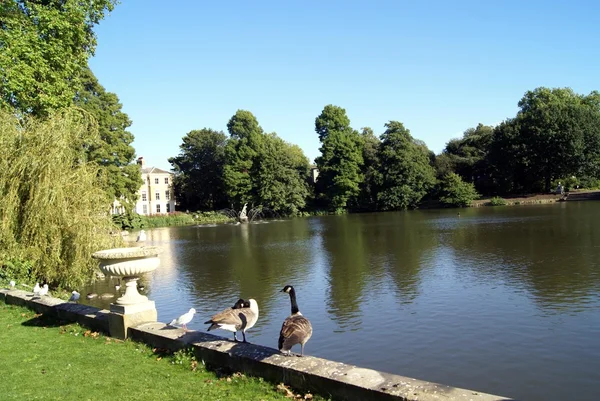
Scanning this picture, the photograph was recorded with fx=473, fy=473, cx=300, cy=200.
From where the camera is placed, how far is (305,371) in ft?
18.1

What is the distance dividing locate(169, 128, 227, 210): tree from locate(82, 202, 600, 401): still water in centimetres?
4990

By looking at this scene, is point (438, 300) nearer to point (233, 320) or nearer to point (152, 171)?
point (233, 320)

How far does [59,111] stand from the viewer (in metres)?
17.3

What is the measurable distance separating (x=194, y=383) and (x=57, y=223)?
10117 millimetres

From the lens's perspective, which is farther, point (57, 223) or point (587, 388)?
point (57, 223)

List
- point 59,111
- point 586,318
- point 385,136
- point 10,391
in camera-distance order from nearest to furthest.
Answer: point 10,391 → point 586,318 → point 59,111 → point 385,136

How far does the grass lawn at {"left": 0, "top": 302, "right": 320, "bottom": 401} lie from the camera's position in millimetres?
5707

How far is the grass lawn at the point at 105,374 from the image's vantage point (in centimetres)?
571

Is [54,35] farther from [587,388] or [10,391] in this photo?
[587,388]

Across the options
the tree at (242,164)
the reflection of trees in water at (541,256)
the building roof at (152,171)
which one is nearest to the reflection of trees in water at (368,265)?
the reflection of trees in water at (541,256)

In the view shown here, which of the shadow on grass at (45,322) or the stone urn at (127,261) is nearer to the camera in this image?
the stone urn at (127,261)

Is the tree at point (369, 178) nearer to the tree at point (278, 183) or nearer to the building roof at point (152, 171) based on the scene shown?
the tree at point (278, 183)

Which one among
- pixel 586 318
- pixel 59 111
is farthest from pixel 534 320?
pixel 59 111

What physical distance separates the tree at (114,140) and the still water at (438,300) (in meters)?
20.3
